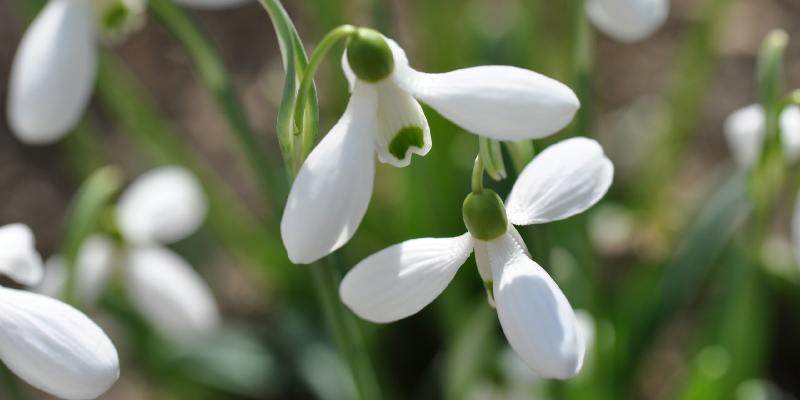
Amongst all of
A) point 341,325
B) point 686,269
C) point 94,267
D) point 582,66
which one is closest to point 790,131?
point 582,66

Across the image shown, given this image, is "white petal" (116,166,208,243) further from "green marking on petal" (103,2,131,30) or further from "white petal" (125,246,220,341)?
"green marking on petal" (103,2,131,30)

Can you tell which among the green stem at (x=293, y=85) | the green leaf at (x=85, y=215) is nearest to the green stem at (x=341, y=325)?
the green stem at (x=293, y=85)

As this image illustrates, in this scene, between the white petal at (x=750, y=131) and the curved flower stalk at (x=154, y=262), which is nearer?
the white petal at (x=750, y=131)

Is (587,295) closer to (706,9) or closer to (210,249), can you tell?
(706,9)

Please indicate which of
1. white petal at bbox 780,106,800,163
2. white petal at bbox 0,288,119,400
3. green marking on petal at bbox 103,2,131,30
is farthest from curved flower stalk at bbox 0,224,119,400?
white petal at bbox 780,106,800,163

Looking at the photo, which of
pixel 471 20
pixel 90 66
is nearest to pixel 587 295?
pixel 90 66

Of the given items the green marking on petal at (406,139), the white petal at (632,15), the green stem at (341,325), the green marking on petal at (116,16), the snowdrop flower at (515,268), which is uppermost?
the green marking on petal at (406,139)

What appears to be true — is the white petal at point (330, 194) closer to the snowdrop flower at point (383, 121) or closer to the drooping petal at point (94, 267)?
the snowdrop flower at point (383, 121)
